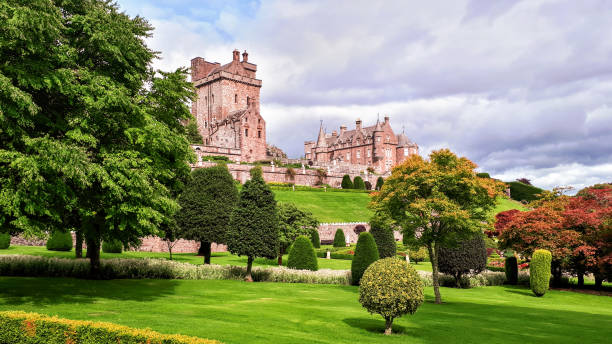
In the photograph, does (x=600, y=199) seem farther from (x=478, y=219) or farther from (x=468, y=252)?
(x=478, y=219)

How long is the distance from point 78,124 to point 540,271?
73.7 ft

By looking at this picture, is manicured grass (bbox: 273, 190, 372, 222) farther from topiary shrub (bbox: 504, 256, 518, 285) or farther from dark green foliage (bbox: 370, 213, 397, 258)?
topiary shrub (bbox: 504, 256, 518, 285)

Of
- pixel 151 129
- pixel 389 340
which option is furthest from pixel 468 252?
pixel 151 129

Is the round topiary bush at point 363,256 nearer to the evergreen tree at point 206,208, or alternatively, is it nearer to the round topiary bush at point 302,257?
the round topiary bush at point 302,257

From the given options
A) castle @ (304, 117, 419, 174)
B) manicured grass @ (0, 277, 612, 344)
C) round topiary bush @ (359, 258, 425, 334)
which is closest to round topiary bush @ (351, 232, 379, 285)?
manicured grass @ (0, 277, 612, 344)

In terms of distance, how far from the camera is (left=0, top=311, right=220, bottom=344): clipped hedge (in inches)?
321

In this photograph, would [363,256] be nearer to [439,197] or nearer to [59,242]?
[439,197]

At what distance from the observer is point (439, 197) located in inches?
651

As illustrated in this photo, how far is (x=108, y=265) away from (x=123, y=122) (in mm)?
9033

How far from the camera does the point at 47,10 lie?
41.3 feet

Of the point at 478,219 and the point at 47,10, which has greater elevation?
the point at 47,10

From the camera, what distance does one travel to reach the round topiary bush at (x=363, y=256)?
21.9 metres

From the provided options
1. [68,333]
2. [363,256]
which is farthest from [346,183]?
[68,333]

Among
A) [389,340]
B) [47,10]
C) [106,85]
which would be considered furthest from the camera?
[106,85]
